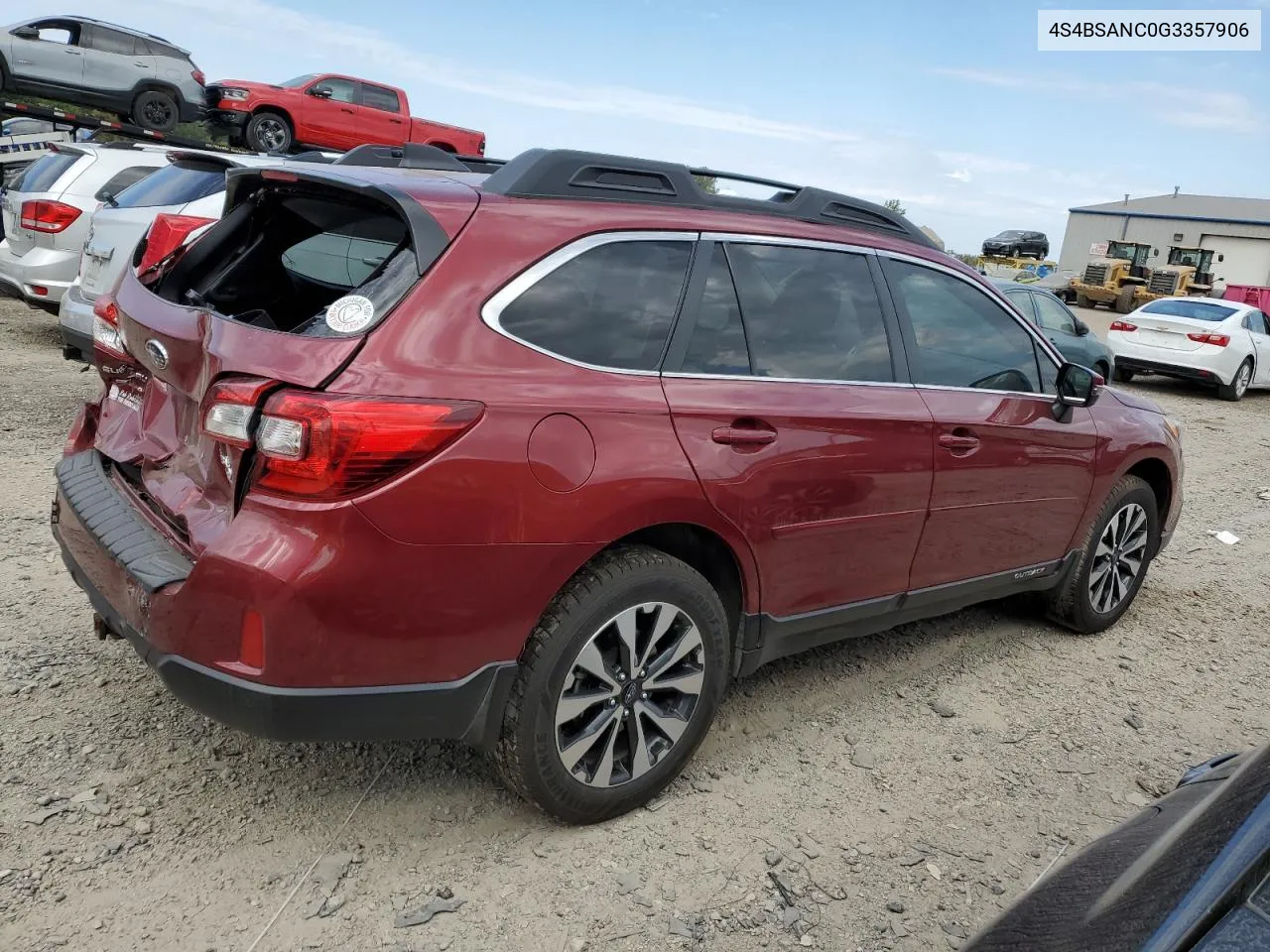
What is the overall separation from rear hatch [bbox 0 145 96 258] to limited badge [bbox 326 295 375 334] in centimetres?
797

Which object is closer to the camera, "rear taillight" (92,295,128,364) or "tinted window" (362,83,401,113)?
"rear taillight" (92,295,128,364)

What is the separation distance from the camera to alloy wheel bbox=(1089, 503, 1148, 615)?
4.85m

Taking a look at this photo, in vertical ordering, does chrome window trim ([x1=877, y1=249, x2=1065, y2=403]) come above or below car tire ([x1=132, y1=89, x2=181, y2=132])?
below

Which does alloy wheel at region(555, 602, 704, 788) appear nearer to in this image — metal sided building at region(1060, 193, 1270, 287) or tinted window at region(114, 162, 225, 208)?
tinted window at region(114, 162, 225, 208)

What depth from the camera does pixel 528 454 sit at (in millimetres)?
2553

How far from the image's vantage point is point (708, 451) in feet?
9.66

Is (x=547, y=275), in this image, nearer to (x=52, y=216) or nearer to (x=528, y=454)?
(x=528, y=454)

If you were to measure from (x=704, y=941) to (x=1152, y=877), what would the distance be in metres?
1.33

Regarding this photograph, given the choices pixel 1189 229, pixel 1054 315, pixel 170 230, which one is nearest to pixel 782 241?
pixel 170 230

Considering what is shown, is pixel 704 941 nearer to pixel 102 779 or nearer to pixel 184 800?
pixel 184 800

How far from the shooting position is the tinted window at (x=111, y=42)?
50.7 feet

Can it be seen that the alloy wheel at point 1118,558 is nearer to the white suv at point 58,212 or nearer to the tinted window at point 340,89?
the white suv at point 58,212

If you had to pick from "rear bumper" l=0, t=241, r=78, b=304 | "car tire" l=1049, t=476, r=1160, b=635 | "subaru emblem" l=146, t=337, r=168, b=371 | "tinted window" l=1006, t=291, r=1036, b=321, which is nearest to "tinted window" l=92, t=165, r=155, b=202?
"rear bumper" l=0, t=241, r=78, b=304

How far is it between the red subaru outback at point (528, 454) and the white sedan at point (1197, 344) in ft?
43.1
